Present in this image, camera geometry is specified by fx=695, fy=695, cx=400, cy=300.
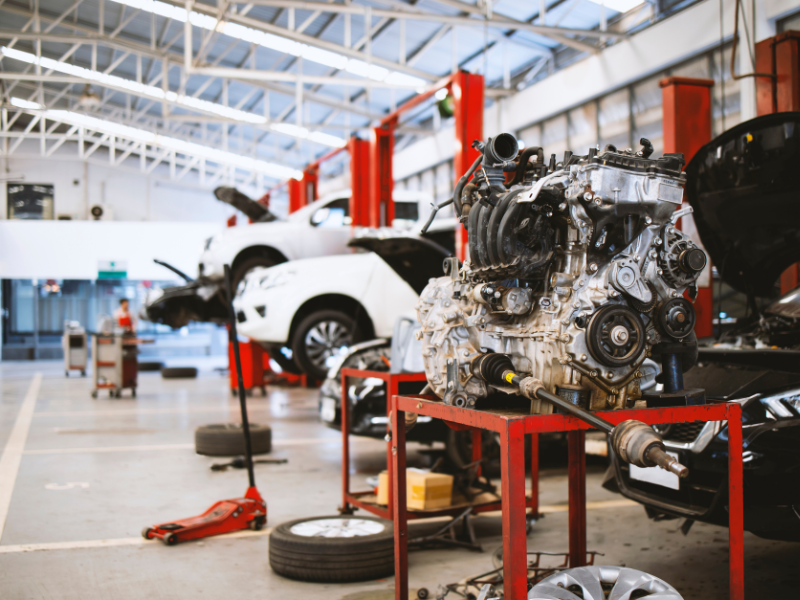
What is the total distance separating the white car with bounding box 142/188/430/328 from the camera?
9.16m

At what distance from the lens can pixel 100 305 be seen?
23.7 metres

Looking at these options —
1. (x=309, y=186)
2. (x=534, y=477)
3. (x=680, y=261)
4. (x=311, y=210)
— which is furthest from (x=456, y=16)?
(x=680, y=261)

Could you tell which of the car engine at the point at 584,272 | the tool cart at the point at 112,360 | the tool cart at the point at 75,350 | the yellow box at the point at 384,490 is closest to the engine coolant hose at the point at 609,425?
the car engine at the point at 584,272

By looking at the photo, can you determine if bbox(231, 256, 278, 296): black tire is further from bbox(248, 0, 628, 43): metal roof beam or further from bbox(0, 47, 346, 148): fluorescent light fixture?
bbox(0, 47, 346, 148): fluorescent light fixture

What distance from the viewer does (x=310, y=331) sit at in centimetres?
758

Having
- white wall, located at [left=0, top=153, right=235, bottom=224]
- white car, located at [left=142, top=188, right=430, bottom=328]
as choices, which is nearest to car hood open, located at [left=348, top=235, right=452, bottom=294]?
white car, located at [left=142, top=188, right=430, bottom=328]

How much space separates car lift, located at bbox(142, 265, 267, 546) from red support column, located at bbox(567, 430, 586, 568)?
5.55 feet

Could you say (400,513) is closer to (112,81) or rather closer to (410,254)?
(410,254)

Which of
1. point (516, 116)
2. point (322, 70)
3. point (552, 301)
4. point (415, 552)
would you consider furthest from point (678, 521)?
point (322, 70)

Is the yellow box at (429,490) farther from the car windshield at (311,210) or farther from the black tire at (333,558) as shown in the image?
the car windshield at (311,210)

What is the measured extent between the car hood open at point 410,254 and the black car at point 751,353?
1919 mm

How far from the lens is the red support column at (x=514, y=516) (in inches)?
76.8

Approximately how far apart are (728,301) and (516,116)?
6.26m

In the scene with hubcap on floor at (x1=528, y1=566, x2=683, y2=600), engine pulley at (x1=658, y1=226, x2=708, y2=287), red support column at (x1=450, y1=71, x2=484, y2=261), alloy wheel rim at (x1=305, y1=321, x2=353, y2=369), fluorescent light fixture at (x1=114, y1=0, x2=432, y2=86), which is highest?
fluorescent light fixture at (x1=114, y1=0, x2=432, y2=86)
